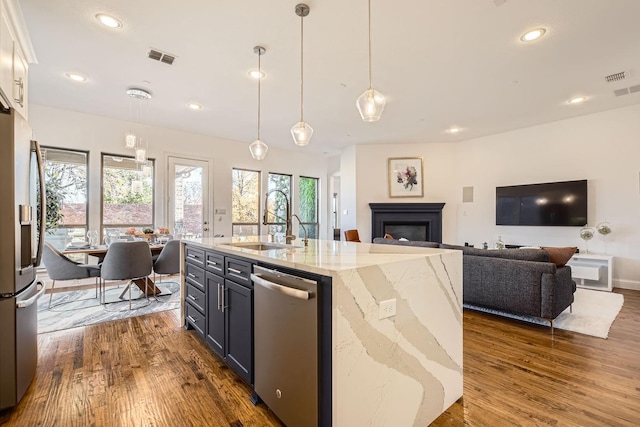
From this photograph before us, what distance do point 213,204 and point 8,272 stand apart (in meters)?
4.74

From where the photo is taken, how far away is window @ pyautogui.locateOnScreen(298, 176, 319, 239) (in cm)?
811

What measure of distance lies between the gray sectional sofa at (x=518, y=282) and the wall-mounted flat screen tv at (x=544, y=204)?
8.57ft

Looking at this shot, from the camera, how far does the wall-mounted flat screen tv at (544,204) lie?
5117mm

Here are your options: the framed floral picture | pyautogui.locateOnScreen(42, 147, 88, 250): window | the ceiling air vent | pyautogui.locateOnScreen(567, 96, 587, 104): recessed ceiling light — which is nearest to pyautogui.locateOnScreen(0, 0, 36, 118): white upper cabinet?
the ceiling air vent

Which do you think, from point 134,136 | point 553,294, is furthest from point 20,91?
point 553,294

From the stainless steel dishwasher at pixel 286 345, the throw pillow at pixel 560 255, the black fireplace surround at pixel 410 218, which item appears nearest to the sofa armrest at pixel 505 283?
the throw pillow at pixel 560 255

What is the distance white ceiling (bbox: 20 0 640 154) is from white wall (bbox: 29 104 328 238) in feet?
0.98

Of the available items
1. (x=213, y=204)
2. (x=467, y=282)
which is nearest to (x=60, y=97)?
(x=213, y=204)

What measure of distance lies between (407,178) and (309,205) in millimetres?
2758

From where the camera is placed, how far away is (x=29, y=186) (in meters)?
2.08

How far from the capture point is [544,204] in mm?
5477

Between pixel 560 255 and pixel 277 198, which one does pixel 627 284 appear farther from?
pixel 277 198

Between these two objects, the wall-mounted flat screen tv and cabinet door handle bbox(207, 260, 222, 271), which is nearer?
cabinet door handle bbox(207, 260, 222, 271)

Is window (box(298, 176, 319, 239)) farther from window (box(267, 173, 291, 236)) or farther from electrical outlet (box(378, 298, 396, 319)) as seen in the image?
electrical outlet (box(378, 298, 396, 319))
